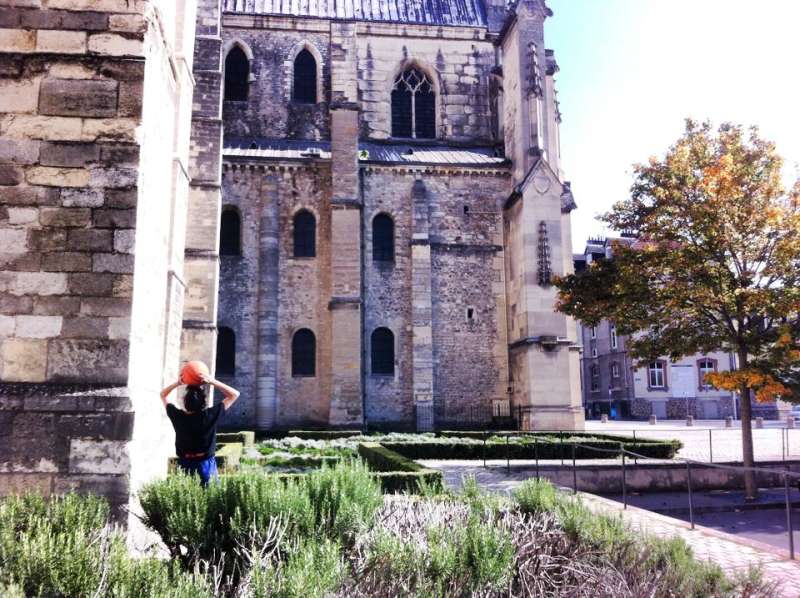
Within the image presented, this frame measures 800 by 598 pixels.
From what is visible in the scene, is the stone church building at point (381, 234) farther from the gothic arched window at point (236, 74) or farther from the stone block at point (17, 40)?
the stone block at point (17, 40)

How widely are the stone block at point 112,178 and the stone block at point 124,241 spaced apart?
46cm

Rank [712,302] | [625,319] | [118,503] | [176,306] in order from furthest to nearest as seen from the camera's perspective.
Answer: [625,319] < [712,302] < [176,306] < [118,503]

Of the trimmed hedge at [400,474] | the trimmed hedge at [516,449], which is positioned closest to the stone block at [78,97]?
the trimmed hedge at [400,474]

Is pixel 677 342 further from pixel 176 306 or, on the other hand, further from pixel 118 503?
pixel 118 503

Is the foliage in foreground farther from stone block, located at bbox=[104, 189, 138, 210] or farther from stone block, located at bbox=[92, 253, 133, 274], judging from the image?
stone block, located at bbox=[104, 189, 138, 210]

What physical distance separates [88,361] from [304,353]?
57.3 feet

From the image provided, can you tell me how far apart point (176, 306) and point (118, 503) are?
5731mm

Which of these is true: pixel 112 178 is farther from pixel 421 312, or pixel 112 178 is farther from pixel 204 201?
pixel 421 312

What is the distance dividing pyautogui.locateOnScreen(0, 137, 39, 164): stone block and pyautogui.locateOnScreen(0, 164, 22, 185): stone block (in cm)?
7

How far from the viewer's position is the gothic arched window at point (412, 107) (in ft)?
89.6

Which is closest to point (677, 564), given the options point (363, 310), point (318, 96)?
point (363, 310)

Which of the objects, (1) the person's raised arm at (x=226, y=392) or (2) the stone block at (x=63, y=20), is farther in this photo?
(2) the stone block at (x=63, y=20)

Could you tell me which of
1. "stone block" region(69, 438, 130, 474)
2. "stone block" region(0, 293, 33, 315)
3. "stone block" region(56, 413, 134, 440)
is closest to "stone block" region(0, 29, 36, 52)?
"stone block" region(0, 293, 33, 315)

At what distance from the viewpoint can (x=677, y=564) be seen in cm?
423
